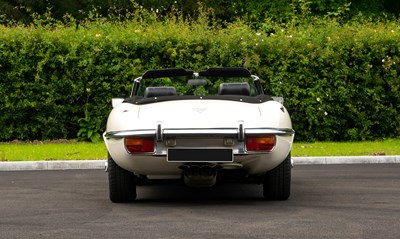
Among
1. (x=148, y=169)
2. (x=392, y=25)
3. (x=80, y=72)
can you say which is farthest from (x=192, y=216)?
(x=392, y=25)

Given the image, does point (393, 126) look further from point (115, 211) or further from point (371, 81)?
point (115, 211)

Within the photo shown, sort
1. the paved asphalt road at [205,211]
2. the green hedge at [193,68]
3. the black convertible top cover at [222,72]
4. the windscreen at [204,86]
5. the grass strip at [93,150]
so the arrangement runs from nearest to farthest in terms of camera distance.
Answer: the paved asphalt road at [205,211]
the windscreen at [204,86]
the black convertible top cover at [222,72]
the grass strip at [93,150]
the green hedge at [193,68]

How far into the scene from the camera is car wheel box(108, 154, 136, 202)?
9.61 m

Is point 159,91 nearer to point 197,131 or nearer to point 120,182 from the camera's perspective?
point 120,182

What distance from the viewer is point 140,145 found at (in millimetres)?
9117

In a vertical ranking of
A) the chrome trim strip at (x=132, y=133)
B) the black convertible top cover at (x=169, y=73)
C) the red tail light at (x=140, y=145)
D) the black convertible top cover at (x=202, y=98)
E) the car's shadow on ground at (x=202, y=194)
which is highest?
the black convertible top cover at (x=169, y=73)

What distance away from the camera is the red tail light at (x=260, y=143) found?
29.8 feet

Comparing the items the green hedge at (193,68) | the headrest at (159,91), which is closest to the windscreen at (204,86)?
the headrest at (159,91)

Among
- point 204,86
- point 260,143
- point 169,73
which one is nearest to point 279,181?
point 260,143

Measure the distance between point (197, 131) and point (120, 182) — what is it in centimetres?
111

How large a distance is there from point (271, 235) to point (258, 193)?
319 cm

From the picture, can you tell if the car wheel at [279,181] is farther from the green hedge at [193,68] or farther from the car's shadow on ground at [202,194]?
the green hedge at [193,68]

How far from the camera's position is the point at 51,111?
19.2 meters

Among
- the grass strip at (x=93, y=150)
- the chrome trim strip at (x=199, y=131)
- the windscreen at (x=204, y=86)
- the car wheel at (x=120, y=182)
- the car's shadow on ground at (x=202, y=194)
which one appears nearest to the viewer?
the chrome trim strip at (x=199, y=131)
